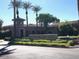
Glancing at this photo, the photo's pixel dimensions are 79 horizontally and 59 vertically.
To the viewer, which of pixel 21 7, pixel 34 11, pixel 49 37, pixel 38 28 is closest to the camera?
pixel 49 37

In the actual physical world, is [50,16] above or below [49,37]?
above

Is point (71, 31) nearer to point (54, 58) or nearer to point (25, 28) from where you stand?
point (25, 28)

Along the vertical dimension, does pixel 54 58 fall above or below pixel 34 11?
below

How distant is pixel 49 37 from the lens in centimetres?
4394

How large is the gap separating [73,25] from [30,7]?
18838 millimetres

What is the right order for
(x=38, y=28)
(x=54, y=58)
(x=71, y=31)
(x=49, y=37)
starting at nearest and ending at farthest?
(x=54, y=58) → (x=49, y=37) → (x=71, y=31) → (x=38, y=28)

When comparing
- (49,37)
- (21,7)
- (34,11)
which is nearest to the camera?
(49,37)

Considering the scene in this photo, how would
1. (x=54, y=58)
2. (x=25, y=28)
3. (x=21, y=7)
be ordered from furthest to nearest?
1. (x=21, y=7)
2. (x=25, y=28)
3. (x=54, y=58)

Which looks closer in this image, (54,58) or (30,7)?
(54,58)

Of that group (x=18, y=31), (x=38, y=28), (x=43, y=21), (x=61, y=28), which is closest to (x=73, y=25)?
(x=61, y=28)

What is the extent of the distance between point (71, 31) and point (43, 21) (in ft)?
94.0

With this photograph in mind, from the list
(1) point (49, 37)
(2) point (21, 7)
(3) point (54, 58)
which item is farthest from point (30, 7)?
(3) point (54, 58)

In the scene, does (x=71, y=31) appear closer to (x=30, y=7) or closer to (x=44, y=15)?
(x=30, y=7)

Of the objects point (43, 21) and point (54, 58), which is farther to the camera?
point (43, 21)
